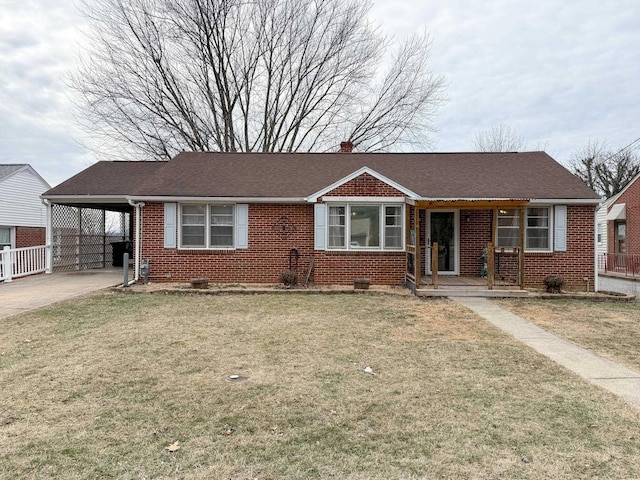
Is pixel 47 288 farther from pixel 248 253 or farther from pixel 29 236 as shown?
pixel 29 236

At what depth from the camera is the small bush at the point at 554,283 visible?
35.4 feet

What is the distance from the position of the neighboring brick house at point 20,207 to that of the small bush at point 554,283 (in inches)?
839

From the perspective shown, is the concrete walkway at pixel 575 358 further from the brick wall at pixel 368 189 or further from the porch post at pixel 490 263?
the brick wall at pixel 368 189

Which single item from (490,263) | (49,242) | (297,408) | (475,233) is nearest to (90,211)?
(49,242)

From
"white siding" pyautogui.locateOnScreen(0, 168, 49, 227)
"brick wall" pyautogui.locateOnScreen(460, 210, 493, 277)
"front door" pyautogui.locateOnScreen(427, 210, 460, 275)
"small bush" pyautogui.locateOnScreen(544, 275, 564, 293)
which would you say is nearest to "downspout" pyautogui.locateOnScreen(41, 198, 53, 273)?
"white siding" pyautogui.locateOnScreen(0, 168, 49, 227)

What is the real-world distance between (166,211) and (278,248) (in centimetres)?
344

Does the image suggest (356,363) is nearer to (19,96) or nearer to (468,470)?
(468,470)

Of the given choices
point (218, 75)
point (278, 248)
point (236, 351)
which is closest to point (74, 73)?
point (218, 75)

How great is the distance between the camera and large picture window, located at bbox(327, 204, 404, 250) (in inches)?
458

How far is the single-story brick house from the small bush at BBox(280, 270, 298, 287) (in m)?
0.73

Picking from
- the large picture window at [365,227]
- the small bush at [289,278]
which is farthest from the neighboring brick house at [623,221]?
the small bush at [289,278]

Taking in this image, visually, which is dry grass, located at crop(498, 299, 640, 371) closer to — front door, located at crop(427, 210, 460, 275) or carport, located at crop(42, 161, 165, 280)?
front door, located at crop(427, 210, 460, 275)

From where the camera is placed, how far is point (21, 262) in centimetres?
1319

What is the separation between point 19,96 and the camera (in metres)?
17.7
